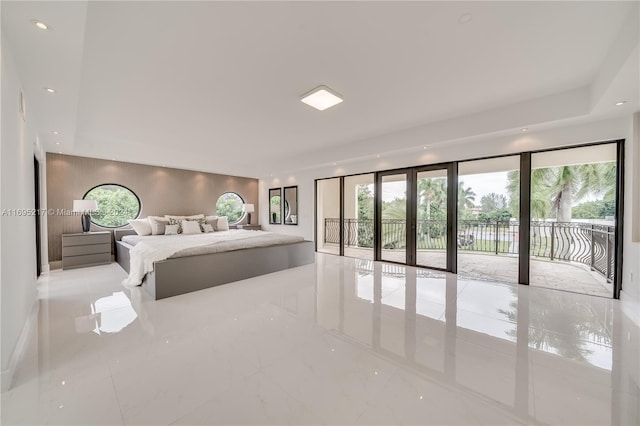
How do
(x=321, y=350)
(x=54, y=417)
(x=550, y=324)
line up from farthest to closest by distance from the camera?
(x=550, y=324), (x=321, y=350), (x=54, y=417)

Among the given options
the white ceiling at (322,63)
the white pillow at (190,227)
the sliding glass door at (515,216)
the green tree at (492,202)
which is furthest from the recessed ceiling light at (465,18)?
the white pillow at (190,227)

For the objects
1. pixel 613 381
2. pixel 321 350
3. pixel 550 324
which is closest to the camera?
pixel 613 381

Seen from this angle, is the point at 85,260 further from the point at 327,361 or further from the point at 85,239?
the point at 327,361

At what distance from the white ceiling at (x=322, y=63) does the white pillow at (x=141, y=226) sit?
7.20ft

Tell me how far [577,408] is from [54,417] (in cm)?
315

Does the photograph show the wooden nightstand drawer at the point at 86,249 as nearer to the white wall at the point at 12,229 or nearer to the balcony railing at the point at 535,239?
the white wall at the point at 12,229

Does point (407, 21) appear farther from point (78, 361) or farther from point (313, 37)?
point (78, 361)

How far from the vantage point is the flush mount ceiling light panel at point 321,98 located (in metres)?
3.12

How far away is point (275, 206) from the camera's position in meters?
A: 8.65

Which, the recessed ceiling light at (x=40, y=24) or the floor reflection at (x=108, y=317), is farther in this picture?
the floor reflection at (x=108, y=317)

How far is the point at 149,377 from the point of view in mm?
1761

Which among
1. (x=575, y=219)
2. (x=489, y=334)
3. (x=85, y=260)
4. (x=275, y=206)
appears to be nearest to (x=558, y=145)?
(x=575, y=219)

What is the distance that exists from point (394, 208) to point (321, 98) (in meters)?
3.50

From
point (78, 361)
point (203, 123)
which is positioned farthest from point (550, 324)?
point (203, 123)
